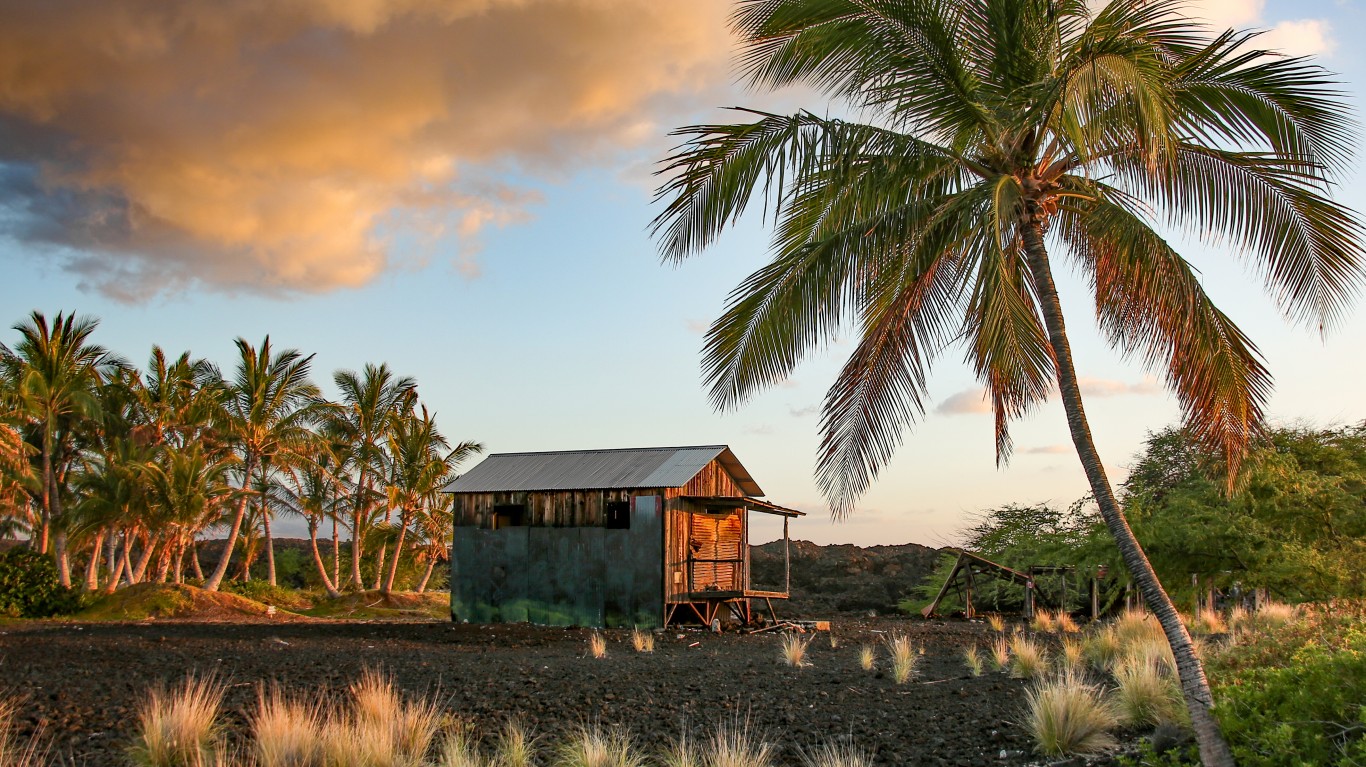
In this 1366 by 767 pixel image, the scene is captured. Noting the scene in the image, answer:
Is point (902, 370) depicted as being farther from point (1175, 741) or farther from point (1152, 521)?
point (1152, 521)

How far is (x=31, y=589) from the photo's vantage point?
25.1 meters

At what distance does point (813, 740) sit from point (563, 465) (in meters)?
17.4

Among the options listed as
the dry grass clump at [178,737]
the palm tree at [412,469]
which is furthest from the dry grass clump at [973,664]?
the palm tree at [412,469]

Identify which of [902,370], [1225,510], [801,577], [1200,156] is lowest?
[801,577]

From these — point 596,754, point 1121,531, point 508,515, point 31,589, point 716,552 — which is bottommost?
point 31,589

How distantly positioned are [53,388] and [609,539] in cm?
1729

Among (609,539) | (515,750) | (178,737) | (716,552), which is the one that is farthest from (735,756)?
(716,552)

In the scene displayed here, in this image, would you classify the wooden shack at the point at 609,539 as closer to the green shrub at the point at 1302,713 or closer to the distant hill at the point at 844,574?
the distant hill at the point at 844,574

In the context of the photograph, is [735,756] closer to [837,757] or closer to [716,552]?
[837,757]

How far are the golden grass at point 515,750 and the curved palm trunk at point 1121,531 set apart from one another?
4.72 meters

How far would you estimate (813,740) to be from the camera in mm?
8484

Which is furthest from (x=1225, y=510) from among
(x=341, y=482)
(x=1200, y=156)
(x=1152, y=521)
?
(x=341, y=482)

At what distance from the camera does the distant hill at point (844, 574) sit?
1305 inches

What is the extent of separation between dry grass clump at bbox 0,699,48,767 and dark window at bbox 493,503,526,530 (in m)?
15.7
